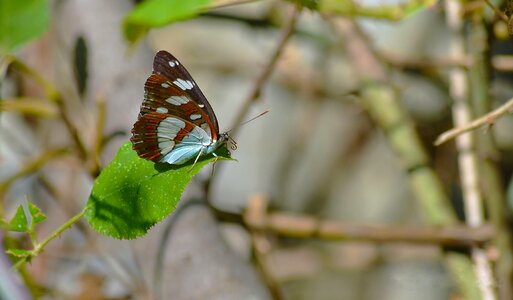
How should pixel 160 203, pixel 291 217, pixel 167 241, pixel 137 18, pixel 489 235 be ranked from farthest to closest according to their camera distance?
pixel 291 217 < pixel 489 235 < pixel 167 241 < pixel 137 18 < pixel 160 203

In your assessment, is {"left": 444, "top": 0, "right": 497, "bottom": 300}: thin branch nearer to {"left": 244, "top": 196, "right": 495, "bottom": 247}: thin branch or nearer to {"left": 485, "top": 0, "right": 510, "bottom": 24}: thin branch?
{"left": 244, "top": 196, "right": 495, "bottom": 247}: thin branch

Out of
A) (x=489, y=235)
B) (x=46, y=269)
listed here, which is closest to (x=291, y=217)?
(x=489, y=235)

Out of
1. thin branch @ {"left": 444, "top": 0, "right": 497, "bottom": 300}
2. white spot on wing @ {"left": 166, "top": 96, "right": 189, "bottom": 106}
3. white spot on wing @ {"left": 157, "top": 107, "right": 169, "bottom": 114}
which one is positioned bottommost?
thin branch @ {"left": 444, "top": 0, "right": 497, "bottom": 300}

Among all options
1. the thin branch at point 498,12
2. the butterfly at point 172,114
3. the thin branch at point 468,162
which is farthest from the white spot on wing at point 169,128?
the thin branch at point 468,162

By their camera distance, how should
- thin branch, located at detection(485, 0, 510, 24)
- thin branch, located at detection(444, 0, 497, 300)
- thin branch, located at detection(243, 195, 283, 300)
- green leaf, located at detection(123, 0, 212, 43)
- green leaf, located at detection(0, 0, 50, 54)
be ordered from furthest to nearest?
thin branch, located at detection(243, 195, 283, 300) < thin branch, located at detection(444, 0, 497, 300) < green leaf, located at detection(0, 0, 50, 54) < green leaf, located at detection(123, 0, 212, 43) < thin branch, located at detection(485, 0, 510, 24)

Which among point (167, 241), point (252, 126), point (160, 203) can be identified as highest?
point (160, 203)

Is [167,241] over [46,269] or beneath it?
over

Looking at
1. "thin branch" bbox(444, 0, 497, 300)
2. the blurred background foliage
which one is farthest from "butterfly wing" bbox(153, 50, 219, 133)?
"thin branch" bbox(444, 0, 497, 300)

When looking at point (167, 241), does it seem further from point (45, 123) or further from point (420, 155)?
point (45, 123)
